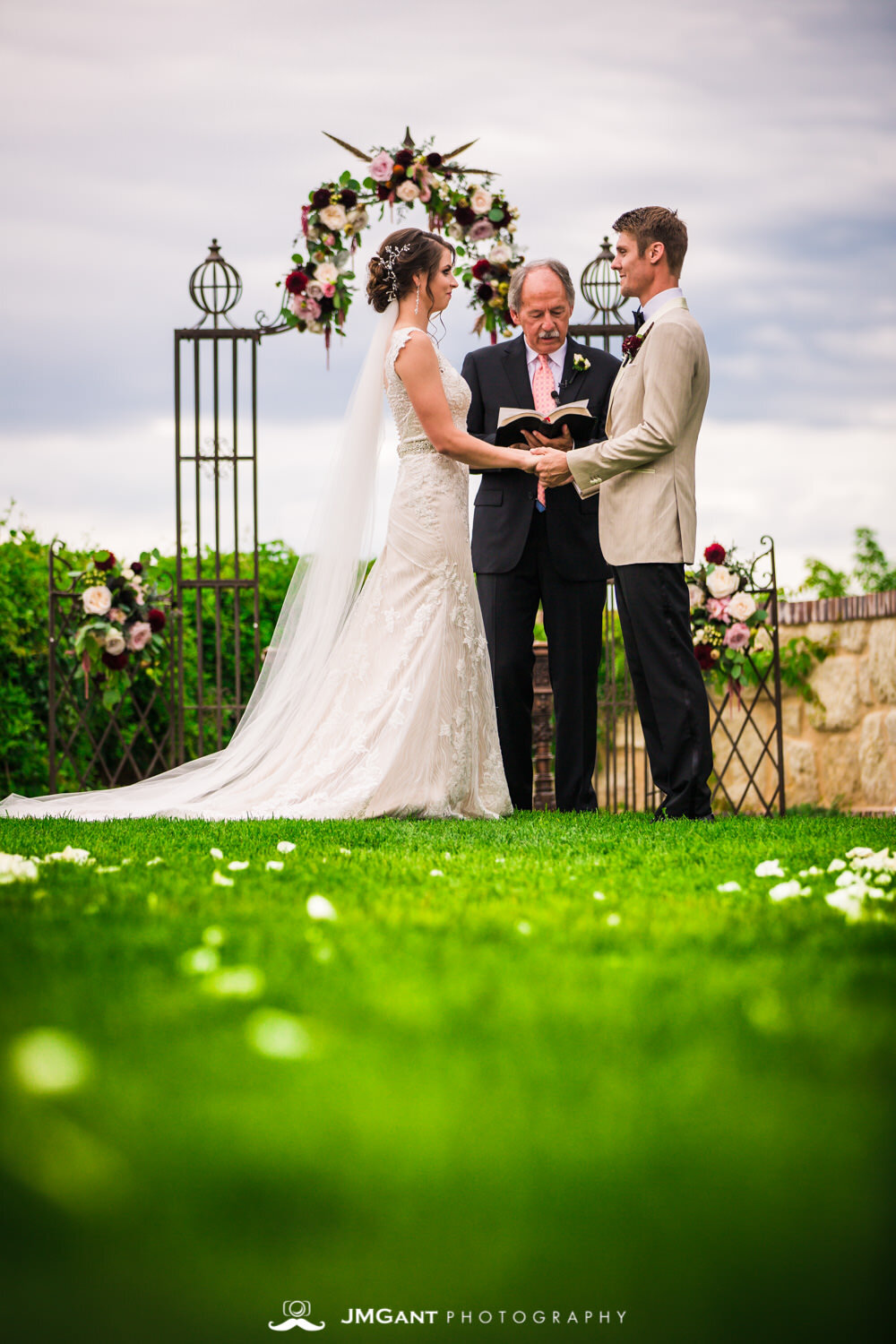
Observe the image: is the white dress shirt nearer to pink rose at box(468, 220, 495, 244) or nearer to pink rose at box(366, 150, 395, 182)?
pink rose at box(468, 220, 495, 244)

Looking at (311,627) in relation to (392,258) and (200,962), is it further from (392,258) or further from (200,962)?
(200,962)

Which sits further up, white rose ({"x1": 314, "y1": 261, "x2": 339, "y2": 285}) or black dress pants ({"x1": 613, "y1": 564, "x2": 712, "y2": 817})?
white rose ({"x1": 314, "y1": 261, "x2": 339, "y2": 285})

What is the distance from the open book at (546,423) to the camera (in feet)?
15.5

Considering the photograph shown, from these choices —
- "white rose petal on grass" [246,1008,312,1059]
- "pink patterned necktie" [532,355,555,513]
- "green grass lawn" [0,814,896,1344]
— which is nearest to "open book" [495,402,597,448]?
"pink patterned necktie" [532,355,555,513]

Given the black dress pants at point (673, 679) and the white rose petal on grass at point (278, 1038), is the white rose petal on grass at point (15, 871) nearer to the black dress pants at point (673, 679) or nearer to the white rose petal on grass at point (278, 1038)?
the white rose petal on grass at point (278, 1038)

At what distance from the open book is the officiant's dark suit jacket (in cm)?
11

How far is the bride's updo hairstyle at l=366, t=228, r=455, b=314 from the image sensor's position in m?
4.62

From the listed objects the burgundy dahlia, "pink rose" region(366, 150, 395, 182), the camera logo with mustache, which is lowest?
the camera logo with mustache

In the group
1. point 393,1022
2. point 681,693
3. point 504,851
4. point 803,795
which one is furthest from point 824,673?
point 393,1022

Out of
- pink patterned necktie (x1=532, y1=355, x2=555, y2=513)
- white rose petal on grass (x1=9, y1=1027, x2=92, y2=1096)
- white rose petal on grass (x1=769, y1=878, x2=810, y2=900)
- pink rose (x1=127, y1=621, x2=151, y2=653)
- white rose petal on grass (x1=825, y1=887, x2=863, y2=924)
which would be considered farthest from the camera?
pink rose (x1=127, y1=621, x2=151, y2=653)

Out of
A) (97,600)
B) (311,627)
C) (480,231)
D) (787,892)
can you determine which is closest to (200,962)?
(787,892)

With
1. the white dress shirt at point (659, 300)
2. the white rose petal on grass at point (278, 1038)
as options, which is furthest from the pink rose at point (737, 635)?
the white rose petal on grass at point (278, 1038)

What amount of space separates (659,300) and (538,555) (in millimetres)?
1248

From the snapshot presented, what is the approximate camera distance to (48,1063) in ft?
Result: 3.19
